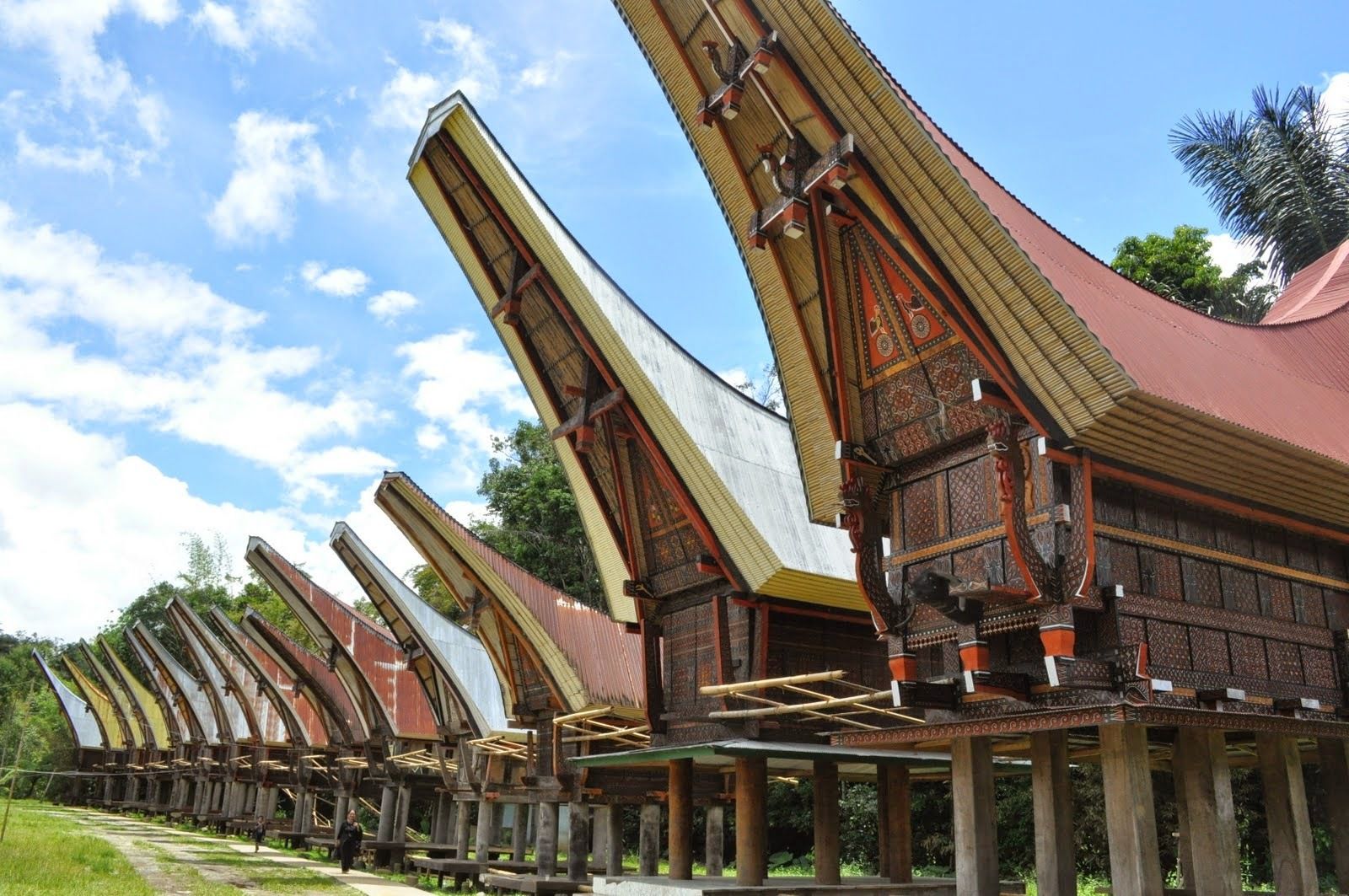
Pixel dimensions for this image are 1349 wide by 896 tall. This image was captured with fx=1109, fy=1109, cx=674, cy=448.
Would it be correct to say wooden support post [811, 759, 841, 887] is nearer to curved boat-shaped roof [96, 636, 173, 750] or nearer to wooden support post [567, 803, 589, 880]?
wooden support post [567, 803, 589, 880]

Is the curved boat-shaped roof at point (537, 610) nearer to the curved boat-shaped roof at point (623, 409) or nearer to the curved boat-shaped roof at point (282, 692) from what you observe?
the curved boat-shaped roof at point (623, 409)

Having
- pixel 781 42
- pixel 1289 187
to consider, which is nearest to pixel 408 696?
pixel 781 42

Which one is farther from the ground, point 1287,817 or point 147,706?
point 147,706

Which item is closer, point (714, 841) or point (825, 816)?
point (825, 816)

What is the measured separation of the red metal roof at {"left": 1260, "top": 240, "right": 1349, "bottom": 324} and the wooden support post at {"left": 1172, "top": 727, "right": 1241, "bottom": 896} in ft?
20.3

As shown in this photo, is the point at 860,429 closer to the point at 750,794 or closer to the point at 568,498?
the point at 750,794

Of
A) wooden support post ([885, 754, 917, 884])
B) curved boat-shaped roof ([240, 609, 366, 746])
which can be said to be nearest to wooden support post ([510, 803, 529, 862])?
curved boat-shaped roof ([240, 609, 366, 746])

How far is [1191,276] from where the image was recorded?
2328 cm

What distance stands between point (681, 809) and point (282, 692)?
2112cm

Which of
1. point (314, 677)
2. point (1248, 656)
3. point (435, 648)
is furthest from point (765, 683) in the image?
point (314, 677)

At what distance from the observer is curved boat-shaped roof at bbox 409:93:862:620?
12828mm

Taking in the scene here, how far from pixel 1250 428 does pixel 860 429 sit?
316 centimetres

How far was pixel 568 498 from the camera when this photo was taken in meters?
35.9

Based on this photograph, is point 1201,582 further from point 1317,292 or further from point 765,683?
point 1317,292
